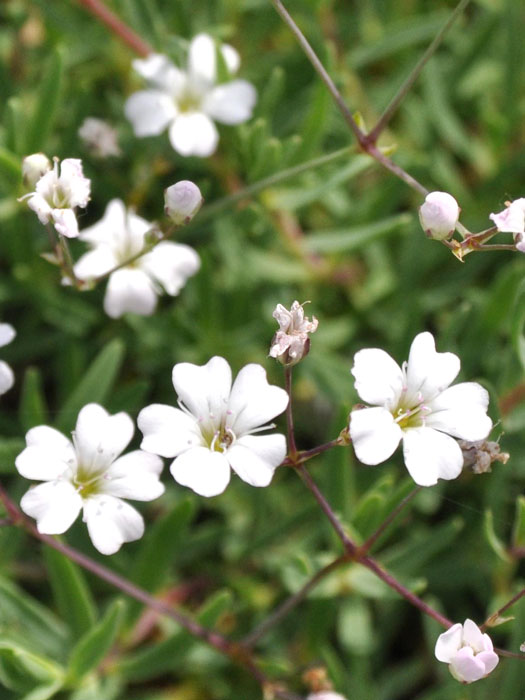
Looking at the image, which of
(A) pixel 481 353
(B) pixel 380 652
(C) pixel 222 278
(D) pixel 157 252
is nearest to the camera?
(D) pixel 157 252

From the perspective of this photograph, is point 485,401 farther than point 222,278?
No

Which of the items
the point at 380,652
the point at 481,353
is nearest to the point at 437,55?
the point at 481,353

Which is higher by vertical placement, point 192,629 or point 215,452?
point 215,452

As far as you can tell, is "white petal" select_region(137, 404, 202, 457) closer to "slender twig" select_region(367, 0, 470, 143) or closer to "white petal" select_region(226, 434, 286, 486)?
"white petal" select_region(226, 434, 286, 486)

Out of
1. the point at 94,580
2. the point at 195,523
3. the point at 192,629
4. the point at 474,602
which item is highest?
the point at 192,629

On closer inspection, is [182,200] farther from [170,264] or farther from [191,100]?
[191,100]

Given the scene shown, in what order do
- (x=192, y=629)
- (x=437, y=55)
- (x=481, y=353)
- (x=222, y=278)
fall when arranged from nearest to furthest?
(x=192, y=629) → (x=481, y=353) → (x=222, y=278) → (x=437, y=55)

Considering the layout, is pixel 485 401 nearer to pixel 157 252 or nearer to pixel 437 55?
pixel 157 252

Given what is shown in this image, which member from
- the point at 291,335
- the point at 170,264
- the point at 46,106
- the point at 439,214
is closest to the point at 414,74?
the point at 439,214
